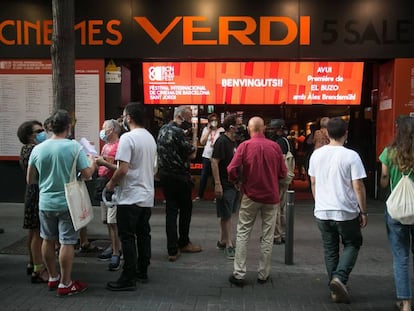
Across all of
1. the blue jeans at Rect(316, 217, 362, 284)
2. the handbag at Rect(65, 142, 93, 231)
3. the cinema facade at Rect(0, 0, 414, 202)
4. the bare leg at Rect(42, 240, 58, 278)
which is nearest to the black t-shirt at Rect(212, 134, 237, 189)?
the blue jeans at Rect(316, 217, 362, 284)

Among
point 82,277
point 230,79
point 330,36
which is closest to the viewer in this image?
point 82,277

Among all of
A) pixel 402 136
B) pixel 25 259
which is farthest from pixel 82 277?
pixel 402 136

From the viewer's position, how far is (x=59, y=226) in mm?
4910

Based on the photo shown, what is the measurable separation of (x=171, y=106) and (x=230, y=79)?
1473mm

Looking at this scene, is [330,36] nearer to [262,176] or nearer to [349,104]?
[349,104]

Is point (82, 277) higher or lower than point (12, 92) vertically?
lower

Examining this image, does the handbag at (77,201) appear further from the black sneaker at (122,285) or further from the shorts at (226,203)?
the shorts at (226,203)

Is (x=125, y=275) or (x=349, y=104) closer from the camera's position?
(x=125, y=275)

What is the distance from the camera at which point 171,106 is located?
36.1 feet

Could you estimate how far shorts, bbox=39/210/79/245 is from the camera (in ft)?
16.0

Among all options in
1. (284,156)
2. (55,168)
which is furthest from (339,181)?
(55,168)

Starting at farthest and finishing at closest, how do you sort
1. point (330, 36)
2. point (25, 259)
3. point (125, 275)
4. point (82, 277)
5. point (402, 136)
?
point (330, 36)
point (25, 259)
point (82, 277)
point (125, 275)
point (402, 136)

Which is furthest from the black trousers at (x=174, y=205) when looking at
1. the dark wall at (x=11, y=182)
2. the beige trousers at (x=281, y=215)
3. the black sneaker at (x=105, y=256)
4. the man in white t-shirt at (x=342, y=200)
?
the dark wall at (x=11, y=182)

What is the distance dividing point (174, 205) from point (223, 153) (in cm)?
95
